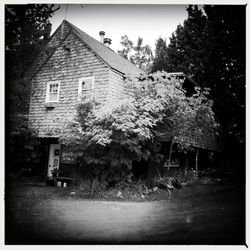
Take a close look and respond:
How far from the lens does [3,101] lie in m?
6.30

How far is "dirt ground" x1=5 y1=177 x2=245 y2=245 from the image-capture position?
5.64m

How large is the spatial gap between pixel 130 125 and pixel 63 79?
606 centimetres

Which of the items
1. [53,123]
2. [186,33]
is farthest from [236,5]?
[186,33]

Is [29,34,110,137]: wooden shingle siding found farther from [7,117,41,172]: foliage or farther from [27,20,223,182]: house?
[7,117,41,172]: foliage

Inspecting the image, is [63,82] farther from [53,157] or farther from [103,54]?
[53,157]

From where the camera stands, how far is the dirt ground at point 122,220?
18.5 ft

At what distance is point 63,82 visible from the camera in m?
13.0

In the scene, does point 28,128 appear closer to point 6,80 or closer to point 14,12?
point 6,80

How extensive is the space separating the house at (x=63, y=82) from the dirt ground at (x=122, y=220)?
14.5ft

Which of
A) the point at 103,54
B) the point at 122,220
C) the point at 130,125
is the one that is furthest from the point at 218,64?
the point at 122,220

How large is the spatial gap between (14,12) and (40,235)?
5.78 m

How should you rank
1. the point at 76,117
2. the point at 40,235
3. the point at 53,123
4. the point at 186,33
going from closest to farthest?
the point at 40,235, the point at 76,117, the point at 53,123, the point at 186,33

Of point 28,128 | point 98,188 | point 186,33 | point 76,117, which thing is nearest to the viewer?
point 98,188

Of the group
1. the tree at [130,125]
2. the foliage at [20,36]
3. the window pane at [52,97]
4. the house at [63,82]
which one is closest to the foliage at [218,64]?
the tree at [130,125]
